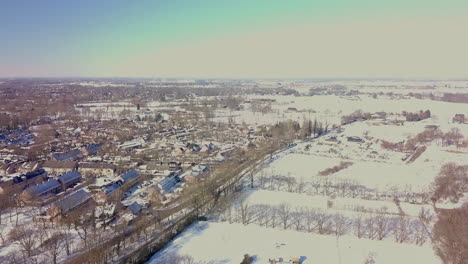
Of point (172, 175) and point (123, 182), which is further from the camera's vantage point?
point (172, 175)

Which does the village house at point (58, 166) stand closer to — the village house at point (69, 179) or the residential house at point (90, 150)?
the village house at point (69, 179)

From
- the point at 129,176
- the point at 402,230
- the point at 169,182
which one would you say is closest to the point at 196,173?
the point at 169,182

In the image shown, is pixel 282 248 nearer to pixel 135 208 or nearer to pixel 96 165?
pixel 135 208

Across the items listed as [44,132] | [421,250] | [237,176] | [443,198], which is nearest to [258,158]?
[237,176]

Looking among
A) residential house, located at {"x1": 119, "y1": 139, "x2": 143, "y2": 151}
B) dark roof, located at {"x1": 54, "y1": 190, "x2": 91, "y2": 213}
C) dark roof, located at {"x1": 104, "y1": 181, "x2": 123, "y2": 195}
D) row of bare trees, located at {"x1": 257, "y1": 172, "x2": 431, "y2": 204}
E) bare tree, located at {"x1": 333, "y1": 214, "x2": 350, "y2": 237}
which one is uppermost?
residential house, located at {"x1": 119, "y1": 139, "x2": 143, "y2": 151}

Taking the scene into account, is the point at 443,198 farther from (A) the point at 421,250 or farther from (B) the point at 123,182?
(B) the point at 123,182

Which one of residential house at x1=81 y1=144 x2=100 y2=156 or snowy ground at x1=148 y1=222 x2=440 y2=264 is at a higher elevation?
residential house at x1=81 y1=144 x2=100 y2=156

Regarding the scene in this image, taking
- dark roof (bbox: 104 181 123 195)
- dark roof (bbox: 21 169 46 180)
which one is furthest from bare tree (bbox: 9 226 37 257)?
dark roof (bbox: 21 169 46 180)

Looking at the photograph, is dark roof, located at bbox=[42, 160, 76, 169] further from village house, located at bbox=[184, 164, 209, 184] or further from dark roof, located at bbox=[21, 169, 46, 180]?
village house, located at bbox=[184, 164, 209, 184]
